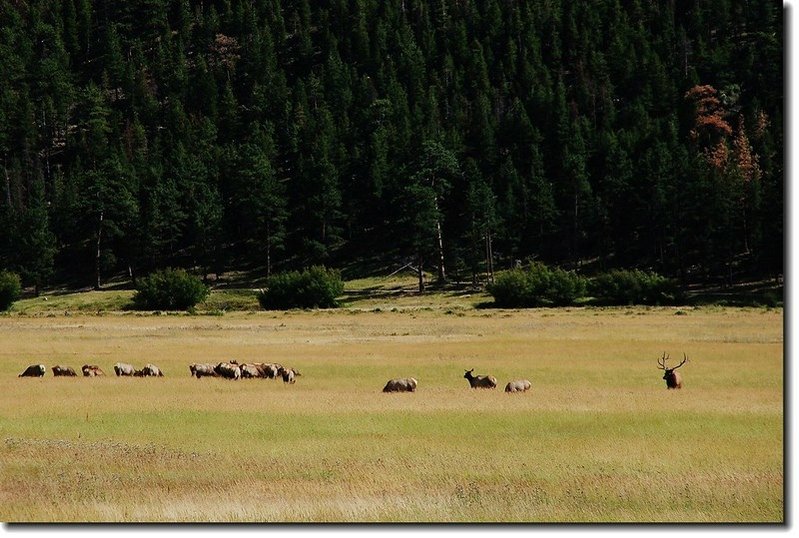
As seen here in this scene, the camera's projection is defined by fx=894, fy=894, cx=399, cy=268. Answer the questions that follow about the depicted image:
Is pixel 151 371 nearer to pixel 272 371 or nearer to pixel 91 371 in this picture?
pixel 91 371

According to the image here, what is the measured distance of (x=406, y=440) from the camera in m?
21.0

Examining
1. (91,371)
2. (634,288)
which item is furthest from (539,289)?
→ (91,371)

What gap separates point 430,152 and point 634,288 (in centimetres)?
4143

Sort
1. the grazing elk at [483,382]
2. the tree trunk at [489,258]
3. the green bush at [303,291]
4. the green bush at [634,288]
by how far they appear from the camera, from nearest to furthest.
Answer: the grazing elk at [483,382] → the green bush at [634,288] → the green bush at [303,291] → the tree trunk at [489,258]

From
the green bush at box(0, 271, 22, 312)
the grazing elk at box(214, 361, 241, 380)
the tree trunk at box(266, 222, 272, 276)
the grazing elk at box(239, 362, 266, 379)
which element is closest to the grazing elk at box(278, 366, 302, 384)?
the grazing elk at box(239, 362, 266, 379)

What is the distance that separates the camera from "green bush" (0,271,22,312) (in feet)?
283

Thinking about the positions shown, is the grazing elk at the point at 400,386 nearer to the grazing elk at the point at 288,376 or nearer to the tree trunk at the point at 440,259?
the grazing elk at the point at 288,376

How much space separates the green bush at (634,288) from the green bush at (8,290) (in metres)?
55.0

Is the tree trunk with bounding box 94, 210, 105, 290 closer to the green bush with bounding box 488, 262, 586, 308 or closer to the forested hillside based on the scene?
the forested hillside

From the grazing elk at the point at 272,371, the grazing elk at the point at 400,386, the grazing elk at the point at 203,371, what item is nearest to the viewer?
Result: the grazing elk at the point at 400,386

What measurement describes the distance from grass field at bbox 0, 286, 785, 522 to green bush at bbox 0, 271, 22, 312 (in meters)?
46.4

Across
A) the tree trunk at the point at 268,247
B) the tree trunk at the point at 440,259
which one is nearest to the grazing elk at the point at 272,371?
the tree trunk at the point at 440,259

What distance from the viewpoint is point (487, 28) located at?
181875 mm

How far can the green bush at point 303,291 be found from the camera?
278 feet
